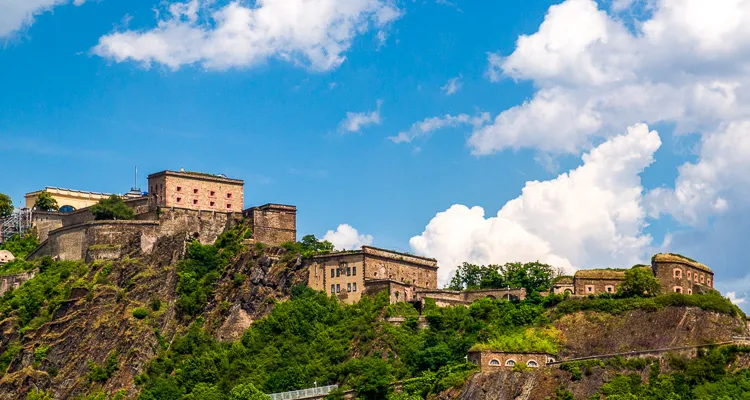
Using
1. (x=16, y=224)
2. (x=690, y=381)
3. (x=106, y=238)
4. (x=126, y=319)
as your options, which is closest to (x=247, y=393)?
(x=126, y=319)

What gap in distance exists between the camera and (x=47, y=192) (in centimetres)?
15512

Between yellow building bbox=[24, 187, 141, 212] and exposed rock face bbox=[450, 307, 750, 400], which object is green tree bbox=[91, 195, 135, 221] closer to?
yellow building bbox=[24, 187, 141, 212]

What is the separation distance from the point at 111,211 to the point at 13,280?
35.6 ft

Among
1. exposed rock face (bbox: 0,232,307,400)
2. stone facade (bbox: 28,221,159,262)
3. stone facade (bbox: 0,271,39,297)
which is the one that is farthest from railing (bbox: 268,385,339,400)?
stone facade (bbox: 0,271,39,297)

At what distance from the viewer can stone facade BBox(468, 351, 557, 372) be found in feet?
371

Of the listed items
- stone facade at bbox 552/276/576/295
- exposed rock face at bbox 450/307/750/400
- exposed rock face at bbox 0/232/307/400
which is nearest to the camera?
exposed rock face at bbox 450/307/750/400

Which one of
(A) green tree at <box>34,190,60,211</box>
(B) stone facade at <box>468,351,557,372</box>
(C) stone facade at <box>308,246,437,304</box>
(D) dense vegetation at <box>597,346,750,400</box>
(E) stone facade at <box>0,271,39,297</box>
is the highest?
(A) green tree at <box>34,190,60,211</box>

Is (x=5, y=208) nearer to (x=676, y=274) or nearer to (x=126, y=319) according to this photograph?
(x=126, y=319)

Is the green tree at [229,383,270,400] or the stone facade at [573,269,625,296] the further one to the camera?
the stone facade at [573,269,625,296]

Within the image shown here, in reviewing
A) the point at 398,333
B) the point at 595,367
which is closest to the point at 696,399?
the point at 595,367

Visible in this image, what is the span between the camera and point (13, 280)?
141000 mm

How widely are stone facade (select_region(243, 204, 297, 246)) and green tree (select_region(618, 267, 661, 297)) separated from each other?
104 feet

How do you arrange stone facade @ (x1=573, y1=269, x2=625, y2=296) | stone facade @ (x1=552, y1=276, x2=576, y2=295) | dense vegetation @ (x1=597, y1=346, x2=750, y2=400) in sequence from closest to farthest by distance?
dense vegetation @ (x1=597, y1=346, x2=750, y2=400) → stone facade @ (x1=573, y1=269, x2=625, y2=296) → stone facade @ (x1=552, y1=276, x2=576, y2=295)

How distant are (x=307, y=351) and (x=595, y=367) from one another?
24055mm
